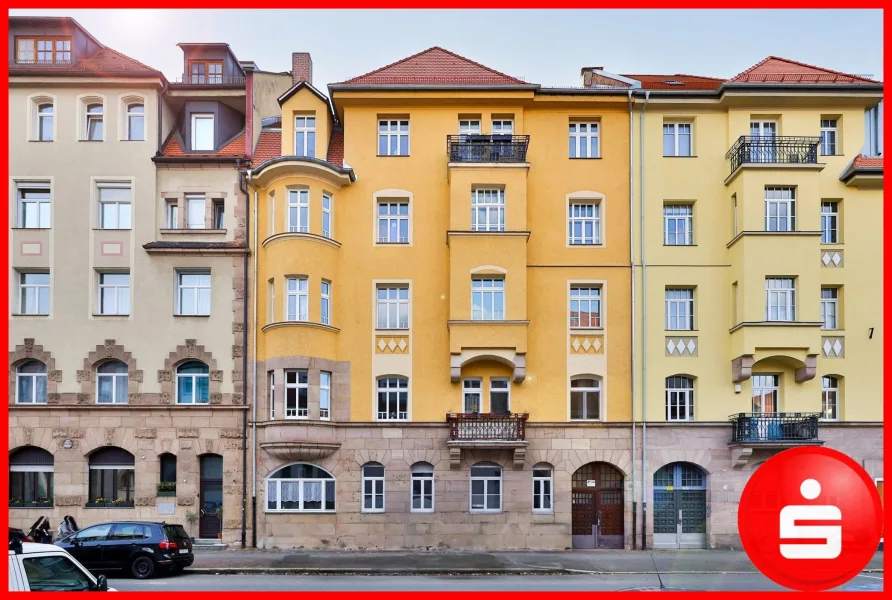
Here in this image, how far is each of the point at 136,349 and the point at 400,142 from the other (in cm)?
1215

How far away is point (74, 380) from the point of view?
94.9 ft

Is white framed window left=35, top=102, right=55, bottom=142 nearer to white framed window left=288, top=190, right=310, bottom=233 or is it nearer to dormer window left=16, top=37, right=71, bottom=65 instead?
dormer window left=16, top=37, right=71, bottom=65

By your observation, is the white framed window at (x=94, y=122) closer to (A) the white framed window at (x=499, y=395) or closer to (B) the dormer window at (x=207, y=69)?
(B) the dormer window at (x=207, y=69)

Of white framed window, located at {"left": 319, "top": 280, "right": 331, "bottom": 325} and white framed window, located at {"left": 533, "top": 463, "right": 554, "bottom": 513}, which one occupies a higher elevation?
white framed window, located at {"left": 319, "top": 280, "right": 331, "bottom": 325}

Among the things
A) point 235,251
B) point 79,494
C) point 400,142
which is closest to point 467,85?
point 400,142

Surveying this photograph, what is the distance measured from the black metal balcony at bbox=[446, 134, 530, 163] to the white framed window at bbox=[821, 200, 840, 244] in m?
11.2

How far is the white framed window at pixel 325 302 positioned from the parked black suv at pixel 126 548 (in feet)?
30.3

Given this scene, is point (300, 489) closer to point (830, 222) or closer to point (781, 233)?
point (781, 233)

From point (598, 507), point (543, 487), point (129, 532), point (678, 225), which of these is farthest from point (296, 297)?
point (678, 225)

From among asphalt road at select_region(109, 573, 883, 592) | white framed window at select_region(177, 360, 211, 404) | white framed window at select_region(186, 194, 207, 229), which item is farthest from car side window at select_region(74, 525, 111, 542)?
white framed window at select_region(186, 194, 207, 229)

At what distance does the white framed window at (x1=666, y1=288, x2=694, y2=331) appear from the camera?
29328 mm

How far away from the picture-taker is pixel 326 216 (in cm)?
2925

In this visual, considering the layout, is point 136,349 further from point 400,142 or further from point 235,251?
point 400,142

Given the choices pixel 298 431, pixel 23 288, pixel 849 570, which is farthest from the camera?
pixel 23 288
